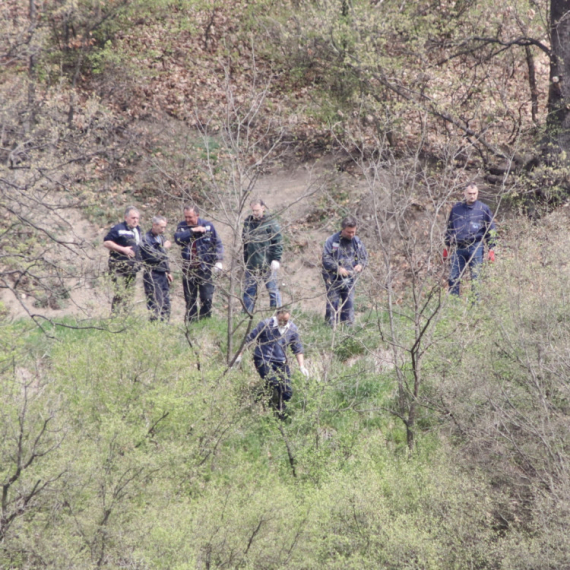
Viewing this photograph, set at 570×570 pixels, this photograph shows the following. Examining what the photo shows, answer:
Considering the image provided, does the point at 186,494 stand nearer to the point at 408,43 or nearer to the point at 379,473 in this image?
the point at 379,473

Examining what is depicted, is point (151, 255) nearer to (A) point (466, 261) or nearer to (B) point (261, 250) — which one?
(B) point (261, 250)

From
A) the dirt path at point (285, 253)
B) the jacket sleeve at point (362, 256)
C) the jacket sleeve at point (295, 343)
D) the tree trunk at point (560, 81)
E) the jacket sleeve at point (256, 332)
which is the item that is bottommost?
the dirt path at point (285, 253)

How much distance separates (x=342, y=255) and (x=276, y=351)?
1.90 metres

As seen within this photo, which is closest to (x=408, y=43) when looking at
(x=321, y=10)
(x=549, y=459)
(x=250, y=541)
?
(x=321, y=10)

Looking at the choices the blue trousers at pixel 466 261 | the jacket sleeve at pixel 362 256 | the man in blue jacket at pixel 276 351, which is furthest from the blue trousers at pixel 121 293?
the blue trousers at pixel 466 261

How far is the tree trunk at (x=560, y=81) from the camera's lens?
13.2 meters

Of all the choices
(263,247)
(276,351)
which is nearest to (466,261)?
(263,247)

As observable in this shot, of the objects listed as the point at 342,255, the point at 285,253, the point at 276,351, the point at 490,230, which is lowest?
the point at 285,253

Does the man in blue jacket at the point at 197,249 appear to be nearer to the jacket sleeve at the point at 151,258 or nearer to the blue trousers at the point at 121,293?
the jacket sleeve at the point at 151,258

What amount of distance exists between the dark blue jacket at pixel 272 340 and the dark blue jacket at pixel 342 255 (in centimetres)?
145

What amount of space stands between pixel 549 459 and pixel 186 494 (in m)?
3.35

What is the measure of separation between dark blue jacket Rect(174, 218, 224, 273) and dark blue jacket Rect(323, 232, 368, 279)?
57.0 inches

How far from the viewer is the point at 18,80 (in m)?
16.2

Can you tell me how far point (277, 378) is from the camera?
8.22 metres
